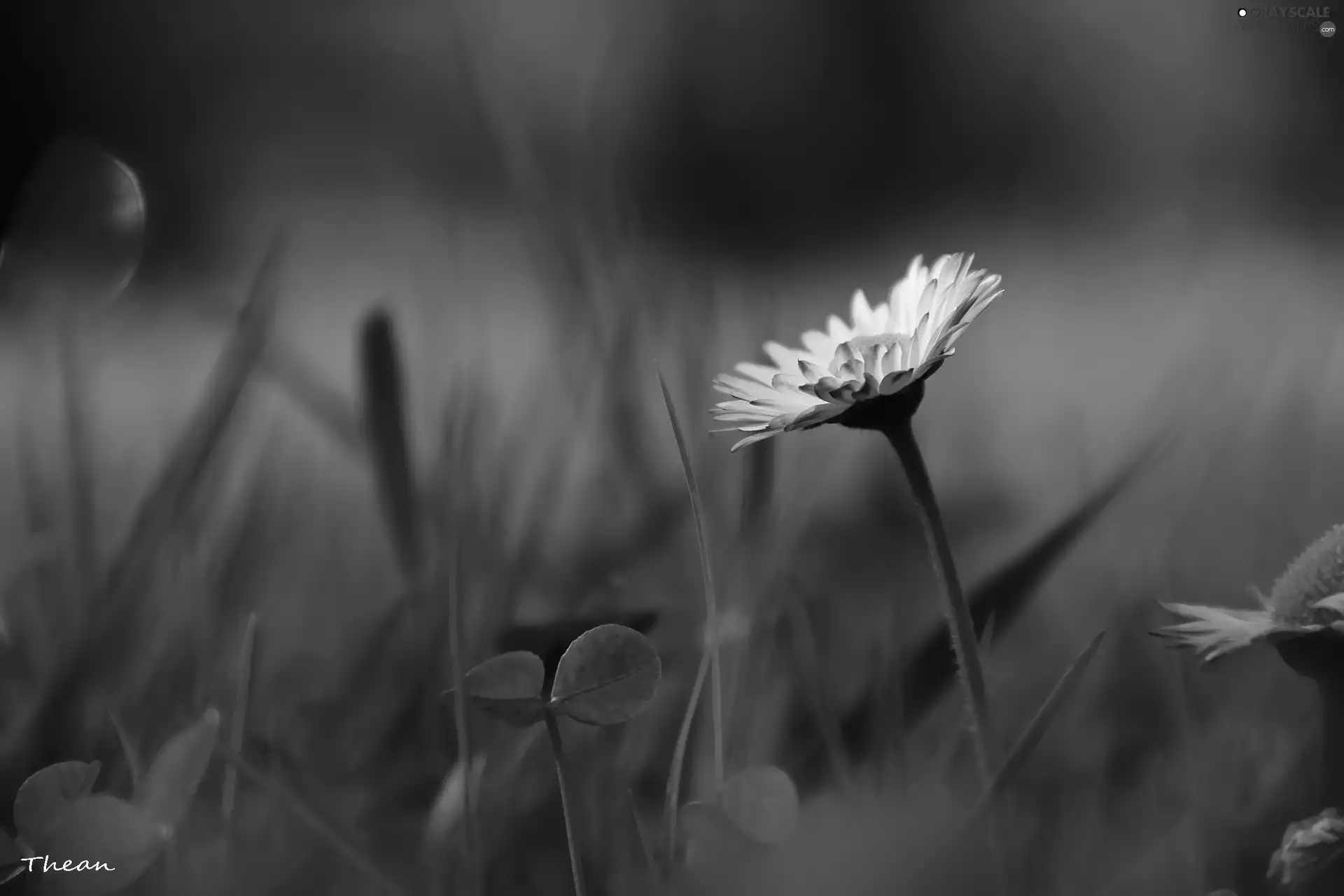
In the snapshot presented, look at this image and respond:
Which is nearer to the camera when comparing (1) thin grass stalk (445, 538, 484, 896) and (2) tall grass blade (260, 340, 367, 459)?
(1) thin grass stalk (445, 538, 484, 896)

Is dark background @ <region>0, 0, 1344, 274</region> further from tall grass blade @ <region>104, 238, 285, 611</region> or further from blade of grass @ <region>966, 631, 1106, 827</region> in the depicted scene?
blade of grass @ <region>966, 631, 1106, 827</region>

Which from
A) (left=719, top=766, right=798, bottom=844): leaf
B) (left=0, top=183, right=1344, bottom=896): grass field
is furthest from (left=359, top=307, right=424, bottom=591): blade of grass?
(left=719, top=766, right=798, bottom=844): leaf

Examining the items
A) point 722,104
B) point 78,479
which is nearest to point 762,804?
point 78,479

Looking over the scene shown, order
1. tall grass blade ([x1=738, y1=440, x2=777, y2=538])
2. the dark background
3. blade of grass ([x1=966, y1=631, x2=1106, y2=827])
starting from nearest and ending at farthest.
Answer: blade of grass ([x1=966, y1=631, x2=1106, y2=827]), tall grass blade ([x1=738, y1=440, x2=777, y2=538]), the dark background

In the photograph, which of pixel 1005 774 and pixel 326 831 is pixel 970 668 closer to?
pixel 1005 774

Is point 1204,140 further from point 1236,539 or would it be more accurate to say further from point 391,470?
point 391,470
